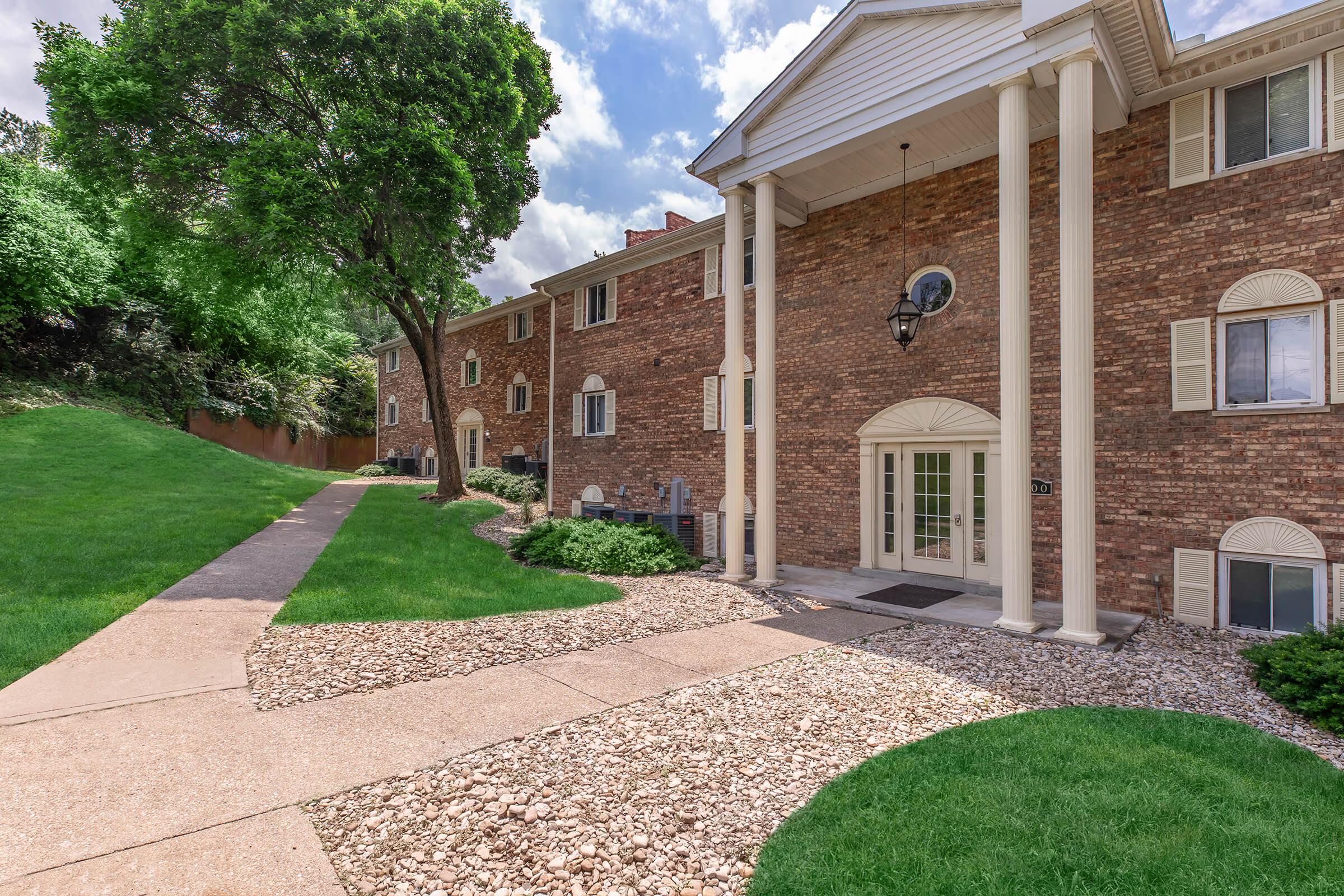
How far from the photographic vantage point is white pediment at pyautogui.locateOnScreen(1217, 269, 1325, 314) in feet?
20.1

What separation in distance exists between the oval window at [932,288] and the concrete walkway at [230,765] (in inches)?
234

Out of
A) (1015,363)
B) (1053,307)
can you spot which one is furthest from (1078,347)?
(1053,307)

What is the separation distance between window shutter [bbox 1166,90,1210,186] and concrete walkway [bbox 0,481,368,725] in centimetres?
987

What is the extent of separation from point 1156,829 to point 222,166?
51.9 ft

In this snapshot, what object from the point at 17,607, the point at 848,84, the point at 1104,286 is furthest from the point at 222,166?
the point at 1104,286

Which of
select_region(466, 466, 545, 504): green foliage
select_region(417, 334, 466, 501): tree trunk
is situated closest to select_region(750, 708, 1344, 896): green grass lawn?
select_region(466, 466, 545, 504): green foliage

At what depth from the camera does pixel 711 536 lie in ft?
37.1

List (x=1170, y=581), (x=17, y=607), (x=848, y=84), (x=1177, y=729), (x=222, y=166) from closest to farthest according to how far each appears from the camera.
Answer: (x=1177, y=729), (x=17, y=607), (x=1170, y=581), (x=848, y=84), (x=222, y=166)

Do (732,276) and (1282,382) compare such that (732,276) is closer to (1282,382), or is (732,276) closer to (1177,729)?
(1282,382)

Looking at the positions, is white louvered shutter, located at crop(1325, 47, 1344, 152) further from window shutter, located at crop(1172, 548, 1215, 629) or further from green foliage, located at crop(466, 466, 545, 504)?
green foliage, located at crop(466, 466, 545, 504)

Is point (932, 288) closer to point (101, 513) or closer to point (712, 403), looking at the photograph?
point (712, 403)

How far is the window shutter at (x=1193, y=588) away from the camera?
6574 millimetres

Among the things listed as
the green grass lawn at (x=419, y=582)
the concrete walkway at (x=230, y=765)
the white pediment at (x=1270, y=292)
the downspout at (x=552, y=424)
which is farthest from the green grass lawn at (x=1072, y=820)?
the downspout at (x=552, y=424)

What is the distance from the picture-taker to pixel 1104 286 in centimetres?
721
